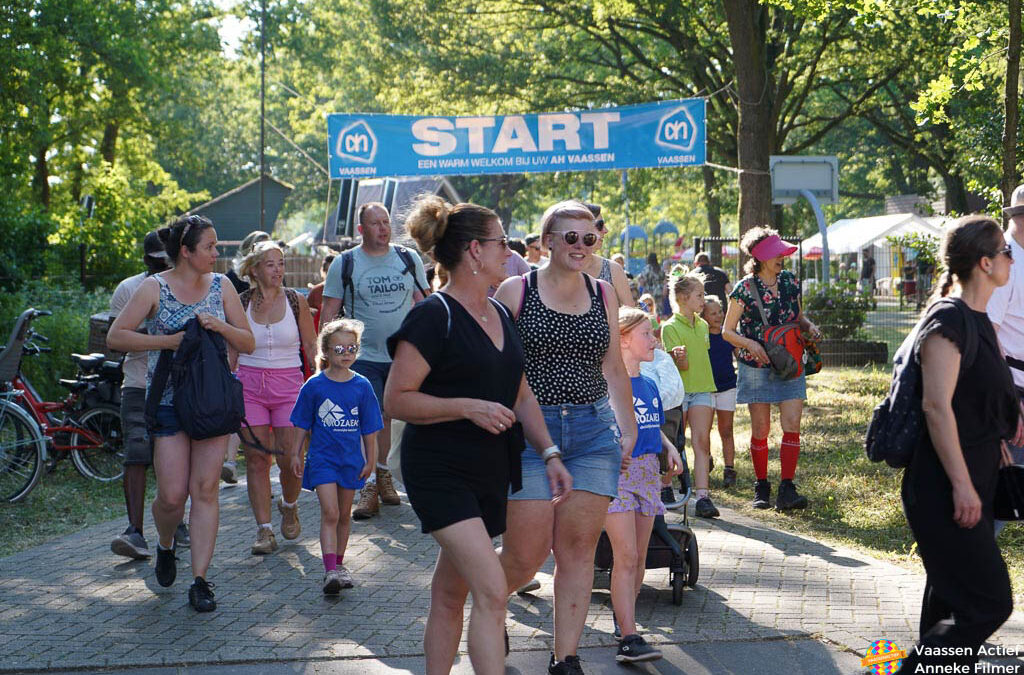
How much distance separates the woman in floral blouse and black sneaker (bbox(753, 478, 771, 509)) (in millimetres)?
151

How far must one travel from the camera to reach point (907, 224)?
137ft

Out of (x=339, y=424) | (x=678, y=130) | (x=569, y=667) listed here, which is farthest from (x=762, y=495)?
(x=678, y=130)

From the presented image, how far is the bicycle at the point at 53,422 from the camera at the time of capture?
32.0ft

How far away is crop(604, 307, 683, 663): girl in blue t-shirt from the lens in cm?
535

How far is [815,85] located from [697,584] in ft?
70.4

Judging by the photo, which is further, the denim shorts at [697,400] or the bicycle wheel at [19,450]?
the bicycle wheel at [19,450]

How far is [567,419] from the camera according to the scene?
4.72 meters

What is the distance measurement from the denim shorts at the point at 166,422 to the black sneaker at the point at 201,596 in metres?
0.75

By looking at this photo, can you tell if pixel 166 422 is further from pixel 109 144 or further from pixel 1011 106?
pixel 109 144

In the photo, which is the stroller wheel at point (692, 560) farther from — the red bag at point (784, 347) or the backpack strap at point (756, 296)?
the backpack strap at point (756, 296)

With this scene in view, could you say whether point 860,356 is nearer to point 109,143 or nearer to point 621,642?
point 621,642

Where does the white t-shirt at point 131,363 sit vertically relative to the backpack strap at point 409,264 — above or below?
below

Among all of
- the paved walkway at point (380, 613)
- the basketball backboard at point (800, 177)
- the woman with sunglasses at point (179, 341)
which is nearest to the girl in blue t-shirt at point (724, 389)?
the paved walkway at point (380, 613)

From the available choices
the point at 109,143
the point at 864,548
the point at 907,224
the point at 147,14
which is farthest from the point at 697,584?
the point at 907,224
